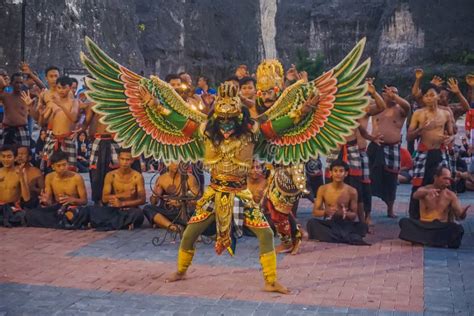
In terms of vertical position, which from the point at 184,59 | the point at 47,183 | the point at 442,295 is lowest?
the point at 442,295

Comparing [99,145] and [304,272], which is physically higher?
[99,145]

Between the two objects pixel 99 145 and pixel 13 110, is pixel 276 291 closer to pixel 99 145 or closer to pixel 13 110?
pixel 99 145

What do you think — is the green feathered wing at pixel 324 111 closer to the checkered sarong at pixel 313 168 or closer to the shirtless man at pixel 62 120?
the checkered sarong at pixel 313 168

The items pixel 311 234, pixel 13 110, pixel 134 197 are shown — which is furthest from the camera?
pixel 13 110

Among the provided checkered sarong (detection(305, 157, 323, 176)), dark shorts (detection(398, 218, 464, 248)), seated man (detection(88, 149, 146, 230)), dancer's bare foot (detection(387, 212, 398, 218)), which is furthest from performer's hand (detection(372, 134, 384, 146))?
seated man (detection(88, 149, 146, 230))

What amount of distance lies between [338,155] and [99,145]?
306 centimetres

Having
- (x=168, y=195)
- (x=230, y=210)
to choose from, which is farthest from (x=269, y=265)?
(x=168, y=195)

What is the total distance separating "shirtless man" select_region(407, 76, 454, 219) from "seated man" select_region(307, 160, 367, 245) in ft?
3.42

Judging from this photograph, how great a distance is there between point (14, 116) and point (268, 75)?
490cm

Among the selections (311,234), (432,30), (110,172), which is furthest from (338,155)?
(432,30)

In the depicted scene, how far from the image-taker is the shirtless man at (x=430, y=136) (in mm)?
9016

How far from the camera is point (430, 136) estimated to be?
9070 millimetres

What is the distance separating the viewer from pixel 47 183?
9.20 metres

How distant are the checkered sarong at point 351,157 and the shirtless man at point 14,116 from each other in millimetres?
4679
